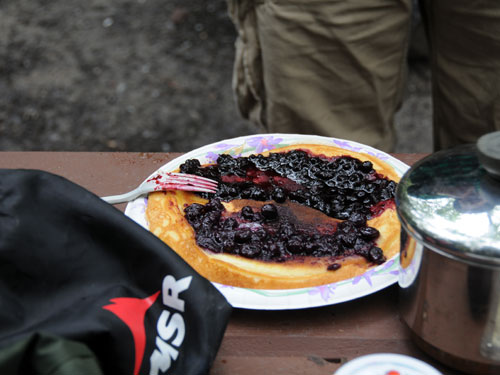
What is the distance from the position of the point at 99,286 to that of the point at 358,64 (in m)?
1.89

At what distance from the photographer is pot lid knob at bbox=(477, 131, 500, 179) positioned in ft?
3.18

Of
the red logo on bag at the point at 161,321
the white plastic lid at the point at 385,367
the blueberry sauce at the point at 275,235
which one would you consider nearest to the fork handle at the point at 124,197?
the blueberry sauce at the point at 275,235

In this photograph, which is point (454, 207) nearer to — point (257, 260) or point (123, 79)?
point (257, 260)

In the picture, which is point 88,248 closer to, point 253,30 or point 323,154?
point 323,154

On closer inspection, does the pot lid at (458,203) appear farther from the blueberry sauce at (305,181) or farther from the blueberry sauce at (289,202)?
the blueberry sauce at (305,181)

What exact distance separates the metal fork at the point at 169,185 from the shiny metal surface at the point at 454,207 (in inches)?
28.9

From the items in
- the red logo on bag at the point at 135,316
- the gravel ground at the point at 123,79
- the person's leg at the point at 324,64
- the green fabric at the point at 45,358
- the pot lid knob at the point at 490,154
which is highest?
the pot lid knob at the point at 490,154

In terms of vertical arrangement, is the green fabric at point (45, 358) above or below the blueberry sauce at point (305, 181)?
above

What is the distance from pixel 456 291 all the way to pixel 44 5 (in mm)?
6109

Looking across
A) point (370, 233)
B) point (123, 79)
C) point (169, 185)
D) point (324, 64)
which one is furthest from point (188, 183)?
point (123, 79)

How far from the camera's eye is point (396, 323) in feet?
4.18

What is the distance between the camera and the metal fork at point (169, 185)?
1.61 meters

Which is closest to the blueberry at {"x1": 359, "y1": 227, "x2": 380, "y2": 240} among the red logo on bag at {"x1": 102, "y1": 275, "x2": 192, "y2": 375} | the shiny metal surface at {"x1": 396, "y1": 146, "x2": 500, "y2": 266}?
the shiny metal surface at {"x1": 396, "y1": 146, "x2": 500, "y2": 266}

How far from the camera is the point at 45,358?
0.84 meters
